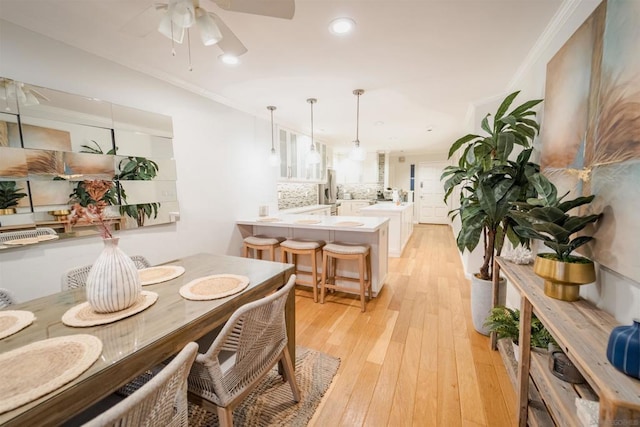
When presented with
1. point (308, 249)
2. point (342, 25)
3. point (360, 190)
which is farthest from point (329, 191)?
point (342, 25)

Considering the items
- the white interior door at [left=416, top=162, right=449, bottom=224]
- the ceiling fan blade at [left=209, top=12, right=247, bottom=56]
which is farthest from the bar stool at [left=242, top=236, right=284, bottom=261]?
the white interior door at [left=416, top=162, right=449, bottom=224]

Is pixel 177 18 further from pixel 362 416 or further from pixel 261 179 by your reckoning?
pixel 261 179

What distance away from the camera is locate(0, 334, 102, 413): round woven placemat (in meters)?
0.68

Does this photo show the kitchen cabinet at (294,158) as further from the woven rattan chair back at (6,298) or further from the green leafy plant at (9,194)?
the woven rattan chair back at (6,298)

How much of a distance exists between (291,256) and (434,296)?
1.82 metres

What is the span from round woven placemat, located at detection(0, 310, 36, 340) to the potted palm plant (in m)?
2.55

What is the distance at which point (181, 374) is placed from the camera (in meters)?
0.80

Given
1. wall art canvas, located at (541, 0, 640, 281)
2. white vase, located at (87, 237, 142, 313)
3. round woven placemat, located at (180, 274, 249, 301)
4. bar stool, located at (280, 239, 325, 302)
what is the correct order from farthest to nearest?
1. bar stool, located at (280, 239, 325, 302)
2. round woven placemat, located at (180, 274, 249, 301)
3. white vase, located at (87, 237, 142, 313)
4. wall art canvas, located at (541, 0, 640, 281)

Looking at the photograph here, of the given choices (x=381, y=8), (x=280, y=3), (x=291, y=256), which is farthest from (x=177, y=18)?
(x=291, y=256)

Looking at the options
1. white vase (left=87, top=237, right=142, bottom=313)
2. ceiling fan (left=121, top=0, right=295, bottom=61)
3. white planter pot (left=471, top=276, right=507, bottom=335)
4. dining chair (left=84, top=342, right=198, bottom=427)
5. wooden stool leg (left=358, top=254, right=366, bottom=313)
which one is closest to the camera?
dining chair (left=84, top=342, right=198, bottom=427)

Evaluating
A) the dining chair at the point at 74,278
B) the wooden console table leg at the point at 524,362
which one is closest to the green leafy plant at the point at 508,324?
the wooden console table leg at the point at 524,362

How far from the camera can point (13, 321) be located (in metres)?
1.05

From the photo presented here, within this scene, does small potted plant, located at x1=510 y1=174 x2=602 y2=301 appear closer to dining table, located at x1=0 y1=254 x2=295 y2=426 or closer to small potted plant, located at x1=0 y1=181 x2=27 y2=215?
dining table, located at x1=0 y1=254 x2=295 y2=426

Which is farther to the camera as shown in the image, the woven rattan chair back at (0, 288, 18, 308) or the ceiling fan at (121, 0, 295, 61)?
the woven rattan chair back at (0, 288, 18, 308)
